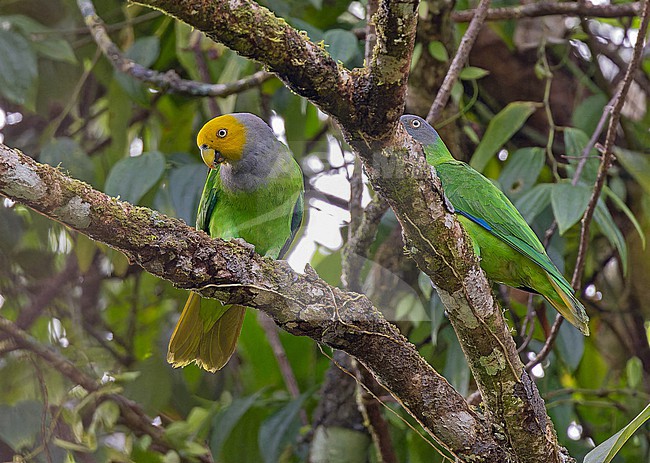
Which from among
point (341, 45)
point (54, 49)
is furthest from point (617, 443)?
point (54, 49)

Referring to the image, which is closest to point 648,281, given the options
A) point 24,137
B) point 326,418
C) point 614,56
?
point 614,56

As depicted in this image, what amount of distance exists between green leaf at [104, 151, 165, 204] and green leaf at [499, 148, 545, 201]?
55.2 inches

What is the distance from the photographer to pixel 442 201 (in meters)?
1.60

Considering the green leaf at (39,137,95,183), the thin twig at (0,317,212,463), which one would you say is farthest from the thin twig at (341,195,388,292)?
the green leaf at (39,137,95,183)

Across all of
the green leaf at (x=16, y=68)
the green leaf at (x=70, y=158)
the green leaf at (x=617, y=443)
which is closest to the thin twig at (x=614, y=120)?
the green leaf at (x=617, y=443)

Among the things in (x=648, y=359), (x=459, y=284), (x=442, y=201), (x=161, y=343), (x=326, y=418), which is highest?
(x=442, y=201)

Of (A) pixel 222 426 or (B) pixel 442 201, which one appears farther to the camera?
(A) pixel 222 426

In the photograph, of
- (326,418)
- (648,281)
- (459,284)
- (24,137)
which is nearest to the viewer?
(459,284)

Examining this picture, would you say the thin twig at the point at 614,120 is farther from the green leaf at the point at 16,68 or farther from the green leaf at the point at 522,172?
the green leaf at the point at 16,68

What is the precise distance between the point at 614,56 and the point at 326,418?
91.7 inches

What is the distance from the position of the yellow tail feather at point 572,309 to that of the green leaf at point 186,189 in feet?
4.52

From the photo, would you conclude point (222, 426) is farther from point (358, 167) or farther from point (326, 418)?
point (358, 167)

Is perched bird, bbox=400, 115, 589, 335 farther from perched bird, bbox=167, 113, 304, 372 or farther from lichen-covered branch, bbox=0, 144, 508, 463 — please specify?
lichen-covered branch, bbox=0, 144, 508, 463

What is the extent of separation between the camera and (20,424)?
9.67 feet
